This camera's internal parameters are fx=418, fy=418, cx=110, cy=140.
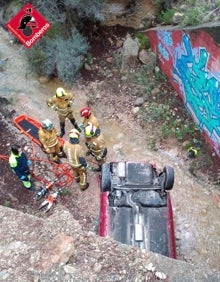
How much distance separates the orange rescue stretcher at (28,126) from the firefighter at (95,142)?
47.2 inches

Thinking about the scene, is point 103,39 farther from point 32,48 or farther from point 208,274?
point 208,274

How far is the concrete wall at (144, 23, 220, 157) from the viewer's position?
7836 mm

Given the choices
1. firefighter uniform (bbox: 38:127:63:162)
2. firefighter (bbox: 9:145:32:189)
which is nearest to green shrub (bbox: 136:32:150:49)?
firefighter uniform (bbox: 38:127:63:162)

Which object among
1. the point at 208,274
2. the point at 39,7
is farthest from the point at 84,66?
the point at 208,274

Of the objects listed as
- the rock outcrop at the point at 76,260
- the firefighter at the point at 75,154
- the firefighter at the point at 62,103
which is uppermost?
the firefighter at the point at 62,103

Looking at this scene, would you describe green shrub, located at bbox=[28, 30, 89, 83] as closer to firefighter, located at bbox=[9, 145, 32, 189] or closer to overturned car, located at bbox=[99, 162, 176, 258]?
firefighter, located at bbox=[9, 145, 32, 189]

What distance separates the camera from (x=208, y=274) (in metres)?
4.79

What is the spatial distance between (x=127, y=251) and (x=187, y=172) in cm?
444

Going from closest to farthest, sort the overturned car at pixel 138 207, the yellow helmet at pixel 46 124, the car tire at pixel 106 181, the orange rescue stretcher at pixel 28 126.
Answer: the overturned car at pixel 138 207 → the car tire at pixel 106 181 → the yellow helmet at pixel 46 124 → the orange rescue stretcher at pixel 28 126

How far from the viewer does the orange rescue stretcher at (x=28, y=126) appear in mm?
9609

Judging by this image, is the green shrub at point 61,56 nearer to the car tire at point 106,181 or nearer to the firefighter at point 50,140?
the firefighter at point 50,140

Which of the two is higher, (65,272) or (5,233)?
(5,233)

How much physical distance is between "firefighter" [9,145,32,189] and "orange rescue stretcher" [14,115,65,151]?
47.8 inches

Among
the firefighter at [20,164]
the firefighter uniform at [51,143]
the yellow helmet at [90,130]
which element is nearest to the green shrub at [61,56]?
the firefighter uniform at [51,143]
